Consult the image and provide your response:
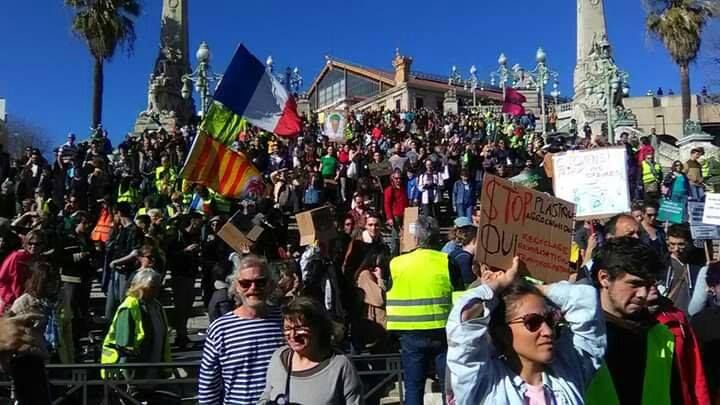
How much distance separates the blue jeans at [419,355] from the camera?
577 cm

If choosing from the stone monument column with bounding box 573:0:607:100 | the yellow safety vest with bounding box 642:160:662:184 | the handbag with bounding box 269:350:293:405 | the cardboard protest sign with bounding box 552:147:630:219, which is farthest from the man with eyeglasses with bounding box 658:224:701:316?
the stone monument column with bounding box 573:0:607:100

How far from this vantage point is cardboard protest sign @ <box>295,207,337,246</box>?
7.61 meters

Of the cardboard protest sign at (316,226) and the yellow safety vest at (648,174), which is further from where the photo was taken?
the yellow safety vest at (648,174)

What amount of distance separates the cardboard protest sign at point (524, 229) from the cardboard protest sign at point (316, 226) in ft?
13.8

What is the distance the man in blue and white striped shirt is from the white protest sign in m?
5.14

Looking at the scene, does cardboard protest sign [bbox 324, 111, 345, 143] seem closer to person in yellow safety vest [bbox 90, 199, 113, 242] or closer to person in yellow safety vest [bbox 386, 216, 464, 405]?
person in yellow safety vest [bbox 90, 199, 113, 242]

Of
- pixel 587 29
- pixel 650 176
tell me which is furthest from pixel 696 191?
pixel 587 29

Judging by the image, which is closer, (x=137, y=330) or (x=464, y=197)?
(x=137, y=330)

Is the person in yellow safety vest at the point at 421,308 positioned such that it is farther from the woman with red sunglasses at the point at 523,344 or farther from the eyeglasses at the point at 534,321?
the eyeglasses at the point at 534,321

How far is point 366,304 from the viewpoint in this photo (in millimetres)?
7633

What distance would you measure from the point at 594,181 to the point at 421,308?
1.72m

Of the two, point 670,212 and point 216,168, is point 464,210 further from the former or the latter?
point 216,168

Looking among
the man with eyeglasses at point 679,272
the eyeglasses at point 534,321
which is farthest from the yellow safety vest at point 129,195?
the eyeglasses at point 534,321

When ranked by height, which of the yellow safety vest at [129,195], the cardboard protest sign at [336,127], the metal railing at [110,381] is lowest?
the metal railing at [110,381]
